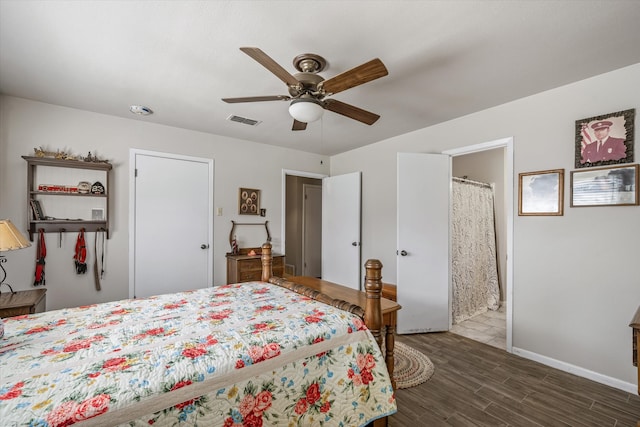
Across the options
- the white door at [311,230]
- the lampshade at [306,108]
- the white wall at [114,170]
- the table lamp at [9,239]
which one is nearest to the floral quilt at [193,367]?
the table lamp at [9,239]

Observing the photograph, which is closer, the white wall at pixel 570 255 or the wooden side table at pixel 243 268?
the white wall at pixel 570 255

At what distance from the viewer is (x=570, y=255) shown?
2.50 meters

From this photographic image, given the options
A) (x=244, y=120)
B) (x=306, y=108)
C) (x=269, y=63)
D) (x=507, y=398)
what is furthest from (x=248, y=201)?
(x=507, y=398)

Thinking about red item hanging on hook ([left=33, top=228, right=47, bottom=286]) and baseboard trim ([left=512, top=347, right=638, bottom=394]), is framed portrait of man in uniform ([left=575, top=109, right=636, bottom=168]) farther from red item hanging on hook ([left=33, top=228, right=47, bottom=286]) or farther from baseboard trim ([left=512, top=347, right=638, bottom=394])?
red item hanging on hook ([left=33, top=228, right=47, bottom=286])

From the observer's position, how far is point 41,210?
290 cm

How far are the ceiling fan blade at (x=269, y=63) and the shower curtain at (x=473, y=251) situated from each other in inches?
110

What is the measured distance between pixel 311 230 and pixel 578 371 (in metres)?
4.59

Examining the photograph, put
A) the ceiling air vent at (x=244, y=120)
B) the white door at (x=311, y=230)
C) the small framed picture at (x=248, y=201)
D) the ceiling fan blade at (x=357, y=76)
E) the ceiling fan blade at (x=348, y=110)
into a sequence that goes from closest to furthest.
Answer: the ceiling fan blade at (x=357, y=76), the ceiling fan blade at (x=348, y=110), the ceiling air vent at (x=244, y=120), the small framed picture at (x=248, y=201), the white door at (x=311, y=230)

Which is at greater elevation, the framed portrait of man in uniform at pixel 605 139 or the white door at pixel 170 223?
the framed portrait of man in uniform at pixel 605 139

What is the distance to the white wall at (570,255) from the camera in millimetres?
2234

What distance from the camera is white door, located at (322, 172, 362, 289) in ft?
14.6

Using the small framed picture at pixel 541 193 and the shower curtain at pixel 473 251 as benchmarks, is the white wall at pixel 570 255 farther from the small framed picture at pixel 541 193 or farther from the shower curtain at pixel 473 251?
the shower curtain at pixel 473 251

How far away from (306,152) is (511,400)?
4033 millimetres

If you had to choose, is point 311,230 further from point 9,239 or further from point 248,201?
point 9,239
